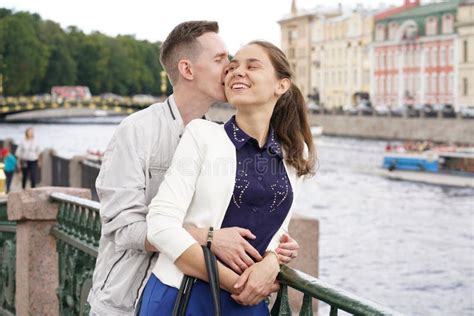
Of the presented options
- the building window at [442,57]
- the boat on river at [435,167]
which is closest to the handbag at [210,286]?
the boat on river at [435,167]

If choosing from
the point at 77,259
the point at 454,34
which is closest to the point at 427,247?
the point at 77,259

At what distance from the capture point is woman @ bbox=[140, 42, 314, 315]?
2168mm

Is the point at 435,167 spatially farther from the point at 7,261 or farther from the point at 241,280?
the point at 241,280

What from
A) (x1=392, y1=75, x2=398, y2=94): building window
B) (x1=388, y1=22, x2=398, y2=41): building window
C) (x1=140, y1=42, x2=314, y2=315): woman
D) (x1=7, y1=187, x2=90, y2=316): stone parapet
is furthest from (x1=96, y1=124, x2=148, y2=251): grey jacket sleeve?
(x1=388, y1=22, x2=398, y2=41): building window

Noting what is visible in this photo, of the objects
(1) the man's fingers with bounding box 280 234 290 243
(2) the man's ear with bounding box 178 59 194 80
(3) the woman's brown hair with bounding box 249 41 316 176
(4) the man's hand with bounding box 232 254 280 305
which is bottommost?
(4) the man's hand with bounding box 232 254 280 305

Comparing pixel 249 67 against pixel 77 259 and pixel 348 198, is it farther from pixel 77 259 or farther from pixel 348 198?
pixel 348 198

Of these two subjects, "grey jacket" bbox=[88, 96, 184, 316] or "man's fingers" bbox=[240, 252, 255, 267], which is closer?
"man's fingers" bbox=[240, 252, 255, 267]

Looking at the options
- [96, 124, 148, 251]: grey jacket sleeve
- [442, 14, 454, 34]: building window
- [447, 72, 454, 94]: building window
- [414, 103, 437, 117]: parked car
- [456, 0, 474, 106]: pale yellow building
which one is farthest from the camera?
[442, 14, 454, 34]: building window

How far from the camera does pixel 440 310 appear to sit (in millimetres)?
14859

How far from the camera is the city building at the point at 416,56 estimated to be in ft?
206

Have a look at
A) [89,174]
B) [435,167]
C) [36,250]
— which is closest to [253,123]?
[36,250]

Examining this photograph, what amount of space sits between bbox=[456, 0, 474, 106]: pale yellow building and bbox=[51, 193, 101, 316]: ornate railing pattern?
57.3 metres

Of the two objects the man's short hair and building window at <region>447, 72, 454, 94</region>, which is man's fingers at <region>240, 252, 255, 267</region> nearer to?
the man's short hair

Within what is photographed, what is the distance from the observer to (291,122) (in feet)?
7.66
